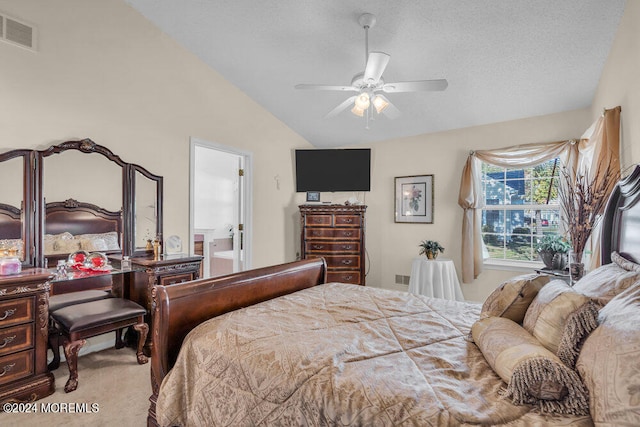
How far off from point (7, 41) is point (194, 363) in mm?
2832

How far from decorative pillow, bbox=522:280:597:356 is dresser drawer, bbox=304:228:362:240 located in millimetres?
3309

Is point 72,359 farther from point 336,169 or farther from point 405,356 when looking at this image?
point 336,169

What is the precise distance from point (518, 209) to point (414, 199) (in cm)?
130

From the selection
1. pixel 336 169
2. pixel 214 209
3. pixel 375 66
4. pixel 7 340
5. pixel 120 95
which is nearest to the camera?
pixel 7 340

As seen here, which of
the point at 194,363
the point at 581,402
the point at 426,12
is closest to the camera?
the point at 581,402

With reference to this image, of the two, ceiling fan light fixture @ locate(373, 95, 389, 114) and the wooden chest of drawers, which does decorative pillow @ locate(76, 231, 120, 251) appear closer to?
the wooden chest of drawers

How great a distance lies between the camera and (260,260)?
4.55 meters

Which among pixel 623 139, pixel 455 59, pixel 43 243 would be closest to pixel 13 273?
pixel 43 243

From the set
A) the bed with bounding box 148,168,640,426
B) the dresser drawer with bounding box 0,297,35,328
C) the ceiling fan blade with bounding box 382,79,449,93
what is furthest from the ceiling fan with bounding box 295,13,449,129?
the dresser drawer with bounding box 0,297,35,328

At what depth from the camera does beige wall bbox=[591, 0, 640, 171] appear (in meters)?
2.03

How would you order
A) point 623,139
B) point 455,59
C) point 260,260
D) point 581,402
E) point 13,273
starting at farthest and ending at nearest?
A: point 260,260, point 455,59, point 623,139, point 13,273, point 581,402

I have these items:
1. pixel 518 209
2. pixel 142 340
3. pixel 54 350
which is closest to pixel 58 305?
pixel 54 350

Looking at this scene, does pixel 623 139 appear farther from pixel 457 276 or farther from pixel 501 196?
pixel 457 276

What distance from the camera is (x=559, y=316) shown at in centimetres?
114
